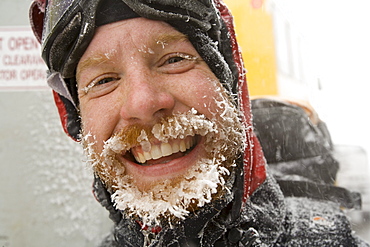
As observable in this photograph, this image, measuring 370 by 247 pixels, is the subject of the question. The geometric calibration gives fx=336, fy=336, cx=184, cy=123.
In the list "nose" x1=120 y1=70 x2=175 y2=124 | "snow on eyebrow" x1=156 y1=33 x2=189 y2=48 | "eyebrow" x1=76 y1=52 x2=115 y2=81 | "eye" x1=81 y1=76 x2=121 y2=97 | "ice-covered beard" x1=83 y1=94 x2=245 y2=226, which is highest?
"snow on eyebrow" x1=156 y1=33 x2=189 y2=48

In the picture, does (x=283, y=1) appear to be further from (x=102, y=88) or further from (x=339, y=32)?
(x=102, y=88)

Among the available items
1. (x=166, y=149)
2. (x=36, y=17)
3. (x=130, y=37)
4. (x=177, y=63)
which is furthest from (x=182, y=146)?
(x=36, y=17)

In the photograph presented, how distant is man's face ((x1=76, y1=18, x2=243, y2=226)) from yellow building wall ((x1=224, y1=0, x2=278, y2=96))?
1053mm

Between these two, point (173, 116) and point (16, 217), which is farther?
point (16, 217)

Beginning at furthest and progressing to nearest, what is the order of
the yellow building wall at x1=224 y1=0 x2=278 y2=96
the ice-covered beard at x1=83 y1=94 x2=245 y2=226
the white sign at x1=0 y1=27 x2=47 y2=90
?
the white sign at x1=0 y1=27 x2=47 y2=90, the yellow building wall at x1=224 y1=0 x2=278 y2=96, the ice-covered beard at x1=83 y1=94 x2=245 y2=226

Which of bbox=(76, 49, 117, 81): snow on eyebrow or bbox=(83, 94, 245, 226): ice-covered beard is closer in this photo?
bbox=(83, 94, 245, 226): ice-covered beard

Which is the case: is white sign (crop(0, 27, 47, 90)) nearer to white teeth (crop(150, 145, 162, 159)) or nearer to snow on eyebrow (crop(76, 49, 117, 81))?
snow on eyebrow (crop(76, 49, 117, 81))

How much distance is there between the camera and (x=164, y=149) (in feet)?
4.00

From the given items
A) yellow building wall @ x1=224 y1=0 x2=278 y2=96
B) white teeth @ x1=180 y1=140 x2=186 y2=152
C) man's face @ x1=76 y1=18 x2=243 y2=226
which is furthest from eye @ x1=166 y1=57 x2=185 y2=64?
yellow building wall @ x1=224 y1=0 x2=278 y2=96

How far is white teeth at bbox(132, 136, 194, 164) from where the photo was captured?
122cm

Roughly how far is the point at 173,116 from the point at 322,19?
1793 mm

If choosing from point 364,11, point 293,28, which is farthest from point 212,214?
point 364,11

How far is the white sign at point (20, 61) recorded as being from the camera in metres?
2.70

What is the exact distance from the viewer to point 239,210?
4.45 ft
